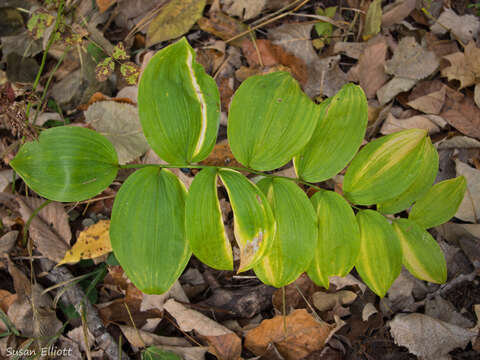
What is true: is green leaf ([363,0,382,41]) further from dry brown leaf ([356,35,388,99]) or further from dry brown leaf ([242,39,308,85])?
dry brown leaf ([242,39,308,85])

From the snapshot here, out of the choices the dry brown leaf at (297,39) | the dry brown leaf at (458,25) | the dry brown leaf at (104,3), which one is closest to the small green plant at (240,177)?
the dry brown leaf at (297,39)

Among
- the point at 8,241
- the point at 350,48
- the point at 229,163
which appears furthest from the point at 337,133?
the point at 8,241

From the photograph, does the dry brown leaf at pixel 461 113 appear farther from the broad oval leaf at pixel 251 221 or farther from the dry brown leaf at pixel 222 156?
the broad oval leaf at pixel 251 221

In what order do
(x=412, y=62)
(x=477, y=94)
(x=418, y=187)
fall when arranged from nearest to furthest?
(x=418, y=187) < (x=477, y=94) < (x=412, y=62)

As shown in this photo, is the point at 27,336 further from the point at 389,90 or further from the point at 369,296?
the point at 389,90

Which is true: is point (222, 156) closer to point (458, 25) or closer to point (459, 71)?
point (459, 71)
